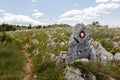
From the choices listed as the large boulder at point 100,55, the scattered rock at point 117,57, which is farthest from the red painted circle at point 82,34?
the scattered rock at point 117,57

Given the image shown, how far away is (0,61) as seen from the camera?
54.7 feet

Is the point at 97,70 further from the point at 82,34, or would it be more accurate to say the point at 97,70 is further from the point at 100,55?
the point at 82,34

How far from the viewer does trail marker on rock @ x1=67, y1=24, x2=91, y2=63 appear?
1380cm

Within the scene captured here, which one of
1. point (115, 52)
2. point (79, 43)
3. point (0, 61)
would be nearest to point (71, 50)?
point (79, 43)

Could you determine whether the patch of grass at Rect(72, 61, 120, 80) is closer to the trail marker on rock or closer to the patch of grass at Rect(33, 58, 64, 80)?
the patch of grass at Rect(33, 58, 64, 80)

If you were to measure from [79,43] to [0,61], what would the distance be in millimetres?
5426

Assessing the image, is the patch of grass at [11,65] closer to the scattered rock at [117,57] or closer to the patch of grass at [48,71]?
the patch of grass at [48,71]

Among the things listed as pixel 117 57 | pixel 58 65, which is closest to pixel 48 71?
pixel 58 65

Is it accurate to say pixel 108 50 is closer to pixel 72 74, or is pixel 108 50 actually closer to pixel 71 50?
pixel 71 50

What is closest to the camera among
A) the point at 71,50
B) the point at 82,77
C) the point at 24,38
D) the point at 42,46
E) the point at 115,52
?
the point at 82,77

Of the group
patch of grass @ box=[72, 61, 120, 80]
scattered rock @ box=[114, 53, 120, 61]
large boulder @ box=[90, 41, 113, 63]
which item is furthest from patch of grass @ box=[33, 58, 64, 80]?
scattered rock @ box=[114, 53, 120, 61]

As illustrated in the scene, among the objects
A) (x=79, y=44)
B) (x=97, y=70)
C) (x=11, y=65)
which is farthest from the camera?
(x=11, y=65)

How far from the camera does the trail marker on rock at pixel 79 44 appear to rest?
1380 centimetres

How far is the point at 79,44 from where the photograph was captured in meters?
13.9
